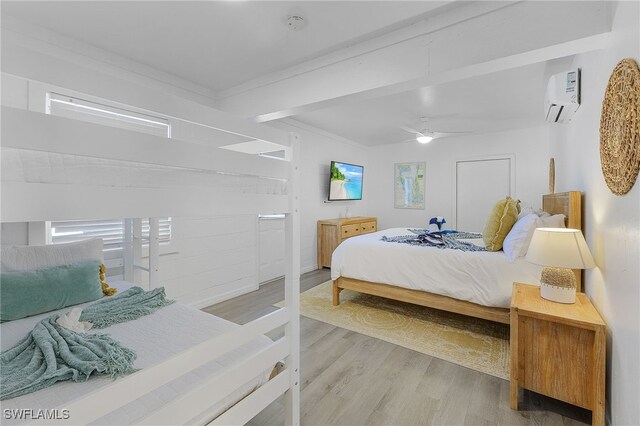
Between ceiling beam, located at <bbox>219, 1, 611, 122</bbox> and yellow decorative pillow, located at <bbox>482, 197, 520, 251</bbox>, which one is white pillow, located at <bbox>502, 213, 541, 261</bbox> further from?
ceiling beam, located at <bbox>219, 1, 611, 122</bbox>

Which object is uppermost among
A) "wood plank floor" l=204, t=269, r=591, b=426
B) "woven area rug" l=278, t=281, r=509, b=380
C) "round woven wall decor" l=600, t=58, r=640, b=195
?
"round woven wall decor" l=600, t=58, r=640, b=195

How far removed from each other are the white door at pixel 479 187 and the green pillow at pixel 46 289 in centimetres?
548

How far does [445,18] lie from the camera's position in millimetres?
1960

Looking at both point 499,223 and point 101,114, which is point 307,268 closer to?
point 499,223

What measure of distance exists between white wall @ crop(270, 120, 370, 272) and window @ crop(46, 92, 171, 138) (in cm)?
169

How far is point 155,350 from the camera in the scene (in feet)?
4.50

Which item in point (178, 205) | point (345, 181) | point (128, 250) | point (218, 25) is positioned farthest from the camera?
point (345, 181)

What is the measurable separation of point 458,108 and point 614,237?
9.48 feet

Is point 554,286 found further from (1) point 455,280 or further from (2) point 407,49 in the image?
(2) point 407,49

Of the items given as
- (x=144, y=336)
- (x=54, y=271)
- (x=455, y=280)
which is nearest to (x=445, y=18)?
(x=455, y=280)

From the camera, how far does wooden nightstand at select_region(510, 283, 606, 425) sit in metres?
1.49

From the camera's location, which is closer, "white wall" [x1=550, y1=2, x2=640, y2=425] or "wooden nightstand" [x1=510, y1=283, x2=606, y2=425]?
"white wall" [x1=550, y1=2, x2=640, y2=425]

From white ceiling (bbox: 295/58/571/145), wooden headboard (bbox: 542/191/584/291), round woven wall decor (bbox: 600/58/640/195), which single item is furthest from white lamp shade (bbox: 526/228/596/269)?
white ceiling (bbox: 295/58/571/145)

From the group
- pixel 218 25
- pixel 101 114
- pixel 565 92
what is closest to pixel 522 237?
pixel 565 92
